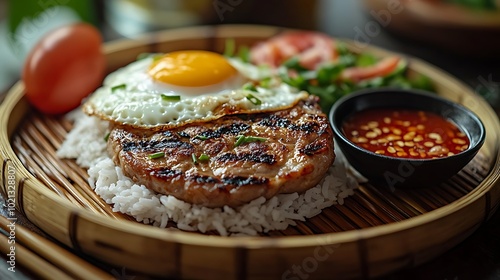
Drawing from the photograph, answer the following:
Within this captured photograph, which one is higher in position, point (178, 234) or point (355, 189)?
point (178, 234)

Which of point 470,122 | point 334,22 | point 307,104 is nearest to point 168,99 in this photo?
point 307,104

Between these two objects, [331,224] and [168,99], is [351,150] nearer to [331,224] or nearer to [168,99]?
[331,224]

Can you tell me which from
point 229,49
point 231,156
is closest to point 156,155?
point 231,156

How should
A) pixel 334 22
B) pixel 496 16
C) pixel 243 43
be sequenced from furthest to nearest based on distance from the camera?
pixel 334 22 < pixel 496 16 < pixel 243 43

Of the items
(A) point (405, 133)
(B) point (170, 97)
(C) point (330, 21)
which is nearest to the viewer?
(B) point (170, 97)

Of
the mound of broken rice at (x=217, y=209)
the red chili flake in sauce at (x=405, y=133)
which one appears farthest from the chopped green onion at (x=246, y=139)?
the red chili flake in sauce at (x=405, y=133)

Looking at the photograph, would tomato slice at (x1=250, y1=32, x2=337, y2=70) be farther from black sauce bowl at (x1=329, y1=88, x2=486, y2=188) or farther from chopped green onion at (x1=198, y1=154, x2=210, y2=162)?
chopped green onion at (x1=198, y1=154, x2=210, y2=162)

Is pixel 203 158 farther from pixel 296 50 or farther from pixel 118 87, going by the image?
pixel 296 50
